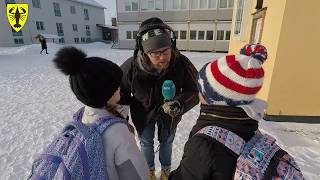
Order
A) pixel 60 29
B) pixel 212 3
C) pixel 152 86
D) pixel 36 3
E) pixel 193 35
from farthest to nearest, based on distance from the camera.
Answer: pixel 60 29 < pixel 36 3 < pixel 193 35 < pixel 212 3 < pixel 152 86

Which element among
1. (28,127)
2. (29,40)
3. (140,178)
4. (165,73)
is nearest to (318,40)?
(165,73)

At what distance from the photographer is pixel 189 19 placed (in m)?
20.8

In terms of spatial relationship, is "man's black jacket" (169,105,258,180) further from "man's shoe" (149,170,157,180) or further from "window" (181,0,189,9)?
"window" (181,0,189,9)

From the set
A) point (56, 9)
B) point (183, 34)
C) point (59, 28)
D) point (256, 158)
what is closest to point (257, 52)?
point (256, 158)

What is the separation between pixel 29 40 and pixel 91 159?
2859cm

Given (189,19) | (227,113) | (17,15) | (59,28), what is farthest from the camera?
(59,28)

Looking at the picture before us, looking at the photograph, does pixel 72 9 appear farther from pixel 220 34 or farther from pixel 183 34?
pixel 220 34

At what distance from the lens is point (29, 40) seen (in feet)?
81.7

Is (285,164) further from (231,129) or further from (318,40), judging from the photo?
(318,40)

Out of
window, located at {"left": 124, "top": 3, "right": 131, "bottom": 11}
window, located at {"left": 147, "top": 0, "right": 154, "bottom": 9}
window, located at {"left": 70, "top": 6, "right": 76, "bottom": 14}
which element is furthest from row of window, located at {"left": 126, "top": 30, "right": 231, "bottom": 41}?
window, located at {"left": 70, "top": 6, "right": 76, "bottom": 14}

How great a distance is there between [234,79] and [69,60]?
84cm

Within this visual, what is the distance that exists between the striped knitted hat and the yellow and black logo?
86.3ft

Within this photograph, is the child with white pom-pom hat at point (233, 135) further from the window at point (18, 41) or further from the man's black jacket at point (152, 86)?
the window at point (18, 41)

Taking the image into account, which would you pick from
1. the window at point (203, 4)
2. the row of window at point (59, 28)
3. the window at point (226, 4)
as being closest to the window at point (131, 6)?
the window at point (203, 4)
